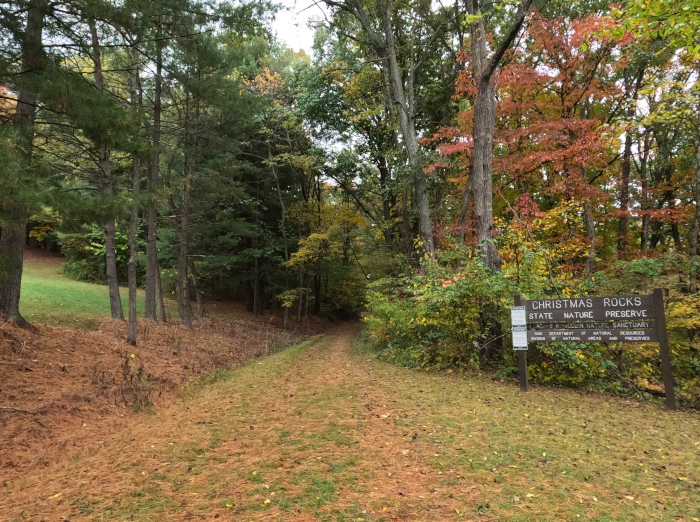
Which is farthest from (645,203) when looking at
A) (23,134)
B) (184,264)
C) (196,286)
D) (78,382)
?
(23,134)

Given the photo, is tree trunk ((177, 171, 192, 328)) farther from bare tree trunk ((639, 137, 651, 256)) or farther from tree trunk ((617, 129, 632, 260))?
bare tree trunk ((639, 137, 651, 256))

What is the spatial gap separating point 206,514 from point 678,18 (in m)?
7.89

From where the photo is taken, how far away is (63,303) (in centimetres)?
1315

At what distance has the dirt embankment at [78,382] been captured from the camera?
4297 millimetres

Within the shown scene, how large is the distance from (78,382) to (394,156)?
1171 centimetres

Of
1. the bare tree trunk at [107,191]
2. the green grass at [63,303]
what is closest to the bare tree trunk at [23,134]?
the bare tree trunk at [107,191]

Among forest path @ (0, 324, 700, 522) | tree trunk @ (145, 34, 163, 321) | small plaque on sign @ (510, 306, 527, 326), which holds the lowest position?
→ forest path @ (0, 324, 700, 522)

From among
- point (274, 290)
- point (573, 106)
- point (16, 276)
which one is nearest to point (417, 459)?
point (16, 276)

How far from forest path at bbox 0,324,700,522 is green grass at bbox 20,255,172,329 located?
674 cm

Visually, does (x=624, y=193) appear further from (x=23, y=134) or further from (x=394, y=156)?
(x=23, y=134)

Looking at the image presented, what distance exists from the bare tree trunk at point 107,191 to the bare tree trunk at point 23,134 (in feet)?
2.69

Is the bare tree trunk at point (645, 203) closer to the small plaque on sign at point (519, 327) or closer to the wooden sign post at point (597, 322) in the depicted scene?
the wooden sign post at point (597, 322)

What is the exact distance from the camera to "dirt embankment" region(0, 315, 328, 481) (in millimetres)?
4297

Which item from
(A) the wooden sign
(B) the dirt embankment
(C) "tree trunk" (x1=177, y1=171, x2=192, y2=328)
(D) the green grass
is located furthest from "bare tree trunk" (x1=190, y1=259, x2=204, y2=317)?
(A) the wooden sign
